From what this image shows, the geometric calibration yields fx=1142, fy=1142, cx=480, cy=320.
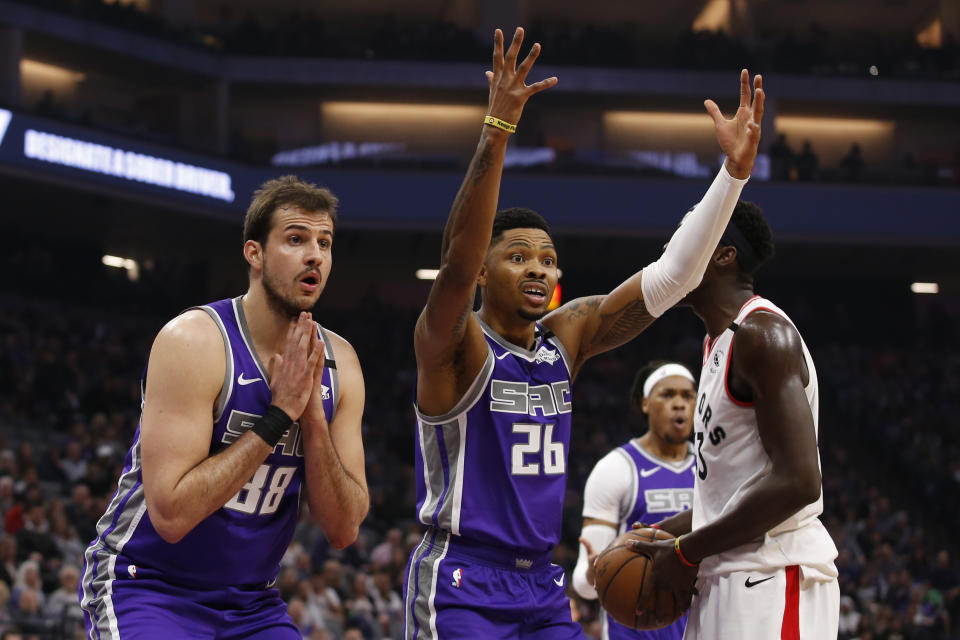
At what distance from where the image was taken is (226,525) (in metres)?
4.33

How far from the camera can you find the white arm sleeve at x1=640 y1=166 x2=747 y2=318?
4.39m

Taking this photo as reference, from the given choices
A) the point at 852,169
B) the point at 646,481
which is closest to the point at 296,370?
the point at 646,481

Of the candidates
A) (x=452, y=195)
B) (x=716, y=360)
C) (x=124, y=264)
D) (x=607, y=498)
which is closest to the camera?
(x=716, y=360)

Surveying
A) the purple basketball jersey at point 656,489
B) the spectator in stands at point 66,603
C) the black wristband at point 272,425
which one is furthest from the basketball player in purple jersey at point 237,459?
the spectator in stands at point 66,603

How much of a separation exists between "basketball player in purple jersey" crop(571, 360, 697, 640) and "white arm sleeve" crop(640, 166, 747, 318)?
9.03ft

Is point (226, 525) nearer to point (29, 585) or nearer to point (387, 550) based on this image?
point (29, 585)

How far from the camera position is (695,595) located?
4.48 metres

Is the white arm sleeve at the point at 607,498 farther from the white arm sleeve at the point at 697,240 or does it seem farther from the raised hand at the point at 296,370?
the raised hand at the point at 296,370

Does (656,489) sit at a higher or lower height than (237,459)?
lower

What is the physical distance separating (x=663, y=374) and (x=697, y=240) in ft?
10.9

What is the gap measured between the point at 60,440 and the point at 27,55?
1412cm

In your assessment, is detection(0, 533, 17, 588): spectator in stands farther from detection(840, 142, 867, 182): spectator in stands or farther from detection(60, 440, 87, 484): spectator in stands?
detection(840, 142, 867, 182): spectator in stands

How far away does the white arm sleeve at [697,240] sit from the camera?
439 centimetres

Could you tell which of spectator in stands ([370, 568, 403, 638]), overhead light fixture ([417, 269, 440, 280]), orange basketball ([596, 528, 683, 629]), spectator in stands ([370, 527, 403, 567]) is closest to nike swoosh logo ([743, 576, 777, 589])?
orange basketball ([596, 528, 683, 629])
